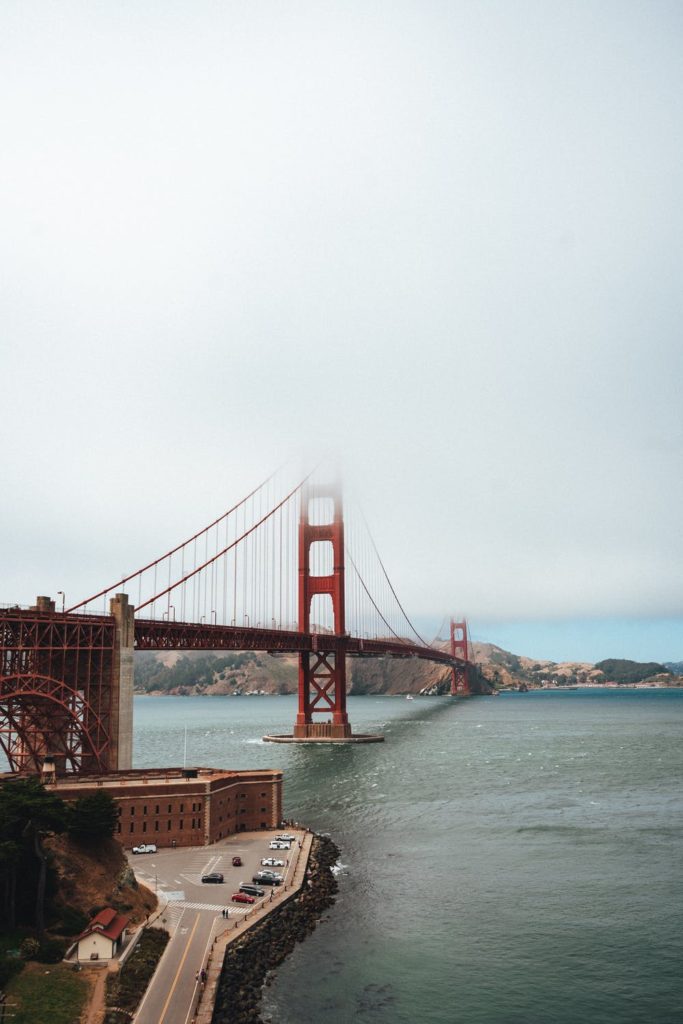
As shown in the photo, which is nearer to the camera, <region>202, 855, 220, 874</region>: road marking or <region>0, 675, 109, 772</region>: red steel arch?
<region>202, 855, 220, 874</region>: road marking

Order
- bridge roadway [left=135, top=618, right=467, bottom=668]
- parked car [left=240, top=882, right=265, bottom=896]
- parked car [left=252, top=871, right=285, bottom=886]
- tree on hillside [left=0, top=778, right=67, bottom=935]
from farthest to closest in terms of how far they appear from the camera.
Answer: bridge roadway [left=135, top=618, right=467, bottom=668] < parked car [left=252, top=871, right=285, bottom=886] < parked car [left=240, top=882, right=265, bottom=896] < tree on hillside [left=0, top=778, right=67, bottom=935]

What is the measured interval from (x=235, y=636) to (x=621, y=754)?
159ft

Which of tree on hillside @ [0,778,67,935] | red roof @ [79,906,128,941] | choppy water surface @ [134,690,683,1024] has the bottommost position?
choppy water surface @ [134,690,683,1024]

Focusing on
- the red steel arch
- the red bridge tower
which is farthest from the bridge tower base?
the red steel arch

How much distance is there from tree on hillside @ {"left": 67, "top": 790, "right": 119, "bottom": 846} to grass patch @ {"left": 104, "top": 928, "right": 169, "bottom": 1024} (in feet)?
19.5

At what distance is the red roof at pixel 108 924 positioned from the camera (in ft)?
106

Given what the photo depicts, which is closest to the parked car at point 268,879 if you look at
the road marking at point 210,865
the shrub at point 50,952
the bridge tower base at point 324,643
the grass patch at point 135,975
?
the road marking at point 210,865

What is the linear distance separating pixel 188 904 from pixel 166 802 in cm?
1060

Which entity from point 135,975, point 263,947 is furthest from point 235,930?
point 135,975

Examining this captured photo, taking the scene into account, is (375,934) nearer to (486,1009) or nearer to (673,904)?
(486,1009)

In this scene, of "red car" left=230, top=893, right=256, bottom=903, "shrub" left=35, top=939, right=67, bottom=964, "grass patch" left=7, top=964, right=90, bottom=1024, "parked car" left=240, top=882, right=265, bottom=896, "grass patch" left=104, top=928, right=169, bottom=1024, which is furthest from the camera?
"parked car" left=240, top=882, right=265, bottom=896

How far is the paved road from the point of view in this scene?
29188 mm

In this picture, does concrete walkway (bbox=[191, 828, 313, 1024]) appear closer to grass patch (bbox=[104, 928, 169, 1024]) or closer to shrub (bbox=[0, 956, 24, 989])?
grass patch (bbox=[104, 928, 169, 1024])

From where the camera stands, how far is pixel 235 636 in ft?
281
